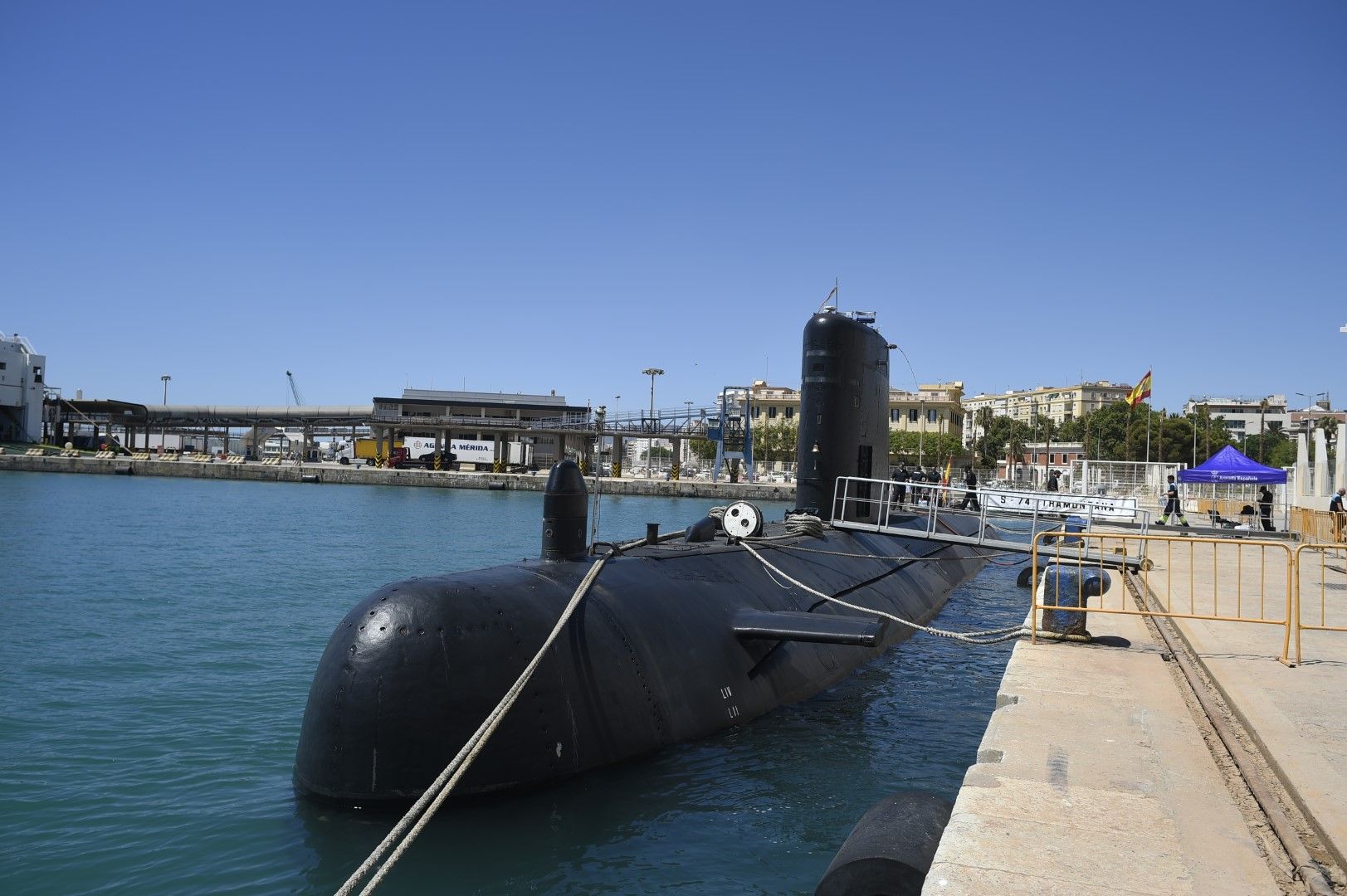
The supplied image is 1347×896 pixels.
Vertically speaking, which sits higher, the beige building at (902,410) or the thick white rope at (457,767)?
the beige building at (902,410)

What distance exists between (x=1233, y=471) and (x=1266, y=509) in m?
3.53

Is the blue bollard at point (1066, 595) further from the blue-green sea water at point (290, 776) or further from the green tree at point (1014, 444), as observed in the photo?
the green tree at point (1014, 444)

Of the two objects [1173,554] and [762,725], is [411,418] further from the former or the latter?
[762,725]

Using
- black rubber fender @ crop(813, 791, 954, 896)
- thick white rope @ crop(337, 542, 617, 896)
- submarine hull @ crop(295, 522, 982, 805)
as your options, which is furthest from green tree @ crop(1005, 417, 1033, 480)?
black rubber fender @ crop(813, 791, 954, 896)

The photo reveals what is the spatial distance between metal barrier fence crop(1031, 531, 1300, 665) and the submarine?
2273mm

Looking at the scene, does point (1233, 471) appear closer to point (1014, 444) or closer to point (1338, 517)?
point (1338, 517)

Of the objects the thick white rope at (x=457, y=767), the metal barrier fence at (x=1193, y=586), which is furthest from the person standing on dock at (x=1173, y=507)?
the thick white rope at (x=457, y=767)

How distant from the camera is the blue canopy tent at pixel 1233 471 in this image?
28095 mm

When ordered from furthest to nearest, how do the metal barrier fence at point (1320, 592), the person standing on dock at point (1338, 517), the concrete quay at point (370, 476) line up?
the concrete quay at point (370, 476), the person standing on dock at point (1338, 517), the metal barrier fence at point (1320, 592)

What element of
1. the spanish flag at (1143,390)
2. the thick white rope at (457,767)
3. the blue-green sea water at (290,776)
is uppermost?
the spanish flag at (1143,390)

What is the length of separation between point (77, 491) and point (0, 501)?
10.2 m

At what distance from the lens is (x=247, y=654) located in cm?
1360

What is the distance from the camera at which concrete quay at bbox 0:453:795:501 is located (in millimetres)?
71812

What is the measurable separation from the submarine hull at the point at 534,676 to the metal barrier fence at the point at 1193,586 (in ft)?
8.05
